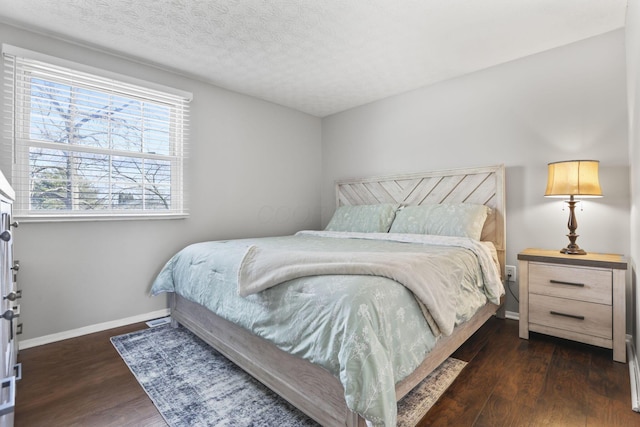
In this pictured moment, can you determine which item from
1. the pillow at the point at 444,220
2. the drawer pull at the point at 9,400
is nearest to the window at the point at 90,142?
the drawer pull at the point at 9,400

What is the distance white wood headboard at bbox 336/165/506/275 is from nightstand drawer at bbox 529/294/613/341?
54cm

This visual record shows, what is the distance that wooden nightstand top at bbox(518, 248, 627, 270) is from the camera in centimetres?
197

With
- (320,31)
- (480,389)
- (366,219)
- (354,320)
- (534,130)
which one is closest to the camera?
(354,320)

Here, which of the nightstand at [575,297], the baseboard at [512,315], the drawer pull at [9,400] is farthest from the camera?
the baseboard at [512,315]

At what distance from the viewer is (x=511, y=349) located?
2.14 metres

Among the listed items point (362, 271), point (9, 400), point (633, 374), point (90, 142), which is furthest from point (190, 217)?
point (633, 374)

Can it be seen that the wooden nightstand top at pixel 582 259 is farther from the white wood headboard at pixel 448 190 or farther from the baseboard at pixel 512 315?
the baseboard at pixel 512 315

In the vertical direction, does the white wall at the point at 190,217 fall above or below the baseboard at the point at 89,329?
above

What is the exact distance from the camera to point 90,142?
249cm

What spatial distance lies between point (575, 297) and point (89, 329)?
3.65m

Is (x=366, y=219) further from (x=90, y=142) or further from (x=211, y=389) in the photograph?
→ (x=90, y=142)

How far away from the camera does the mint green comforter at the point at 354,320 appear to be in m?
A: 1.10

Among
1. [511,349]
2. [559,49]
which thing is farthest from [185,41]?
[511,349]

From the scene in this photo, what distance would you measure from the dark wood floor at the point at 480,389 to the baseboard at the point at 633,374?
0.09 feet
